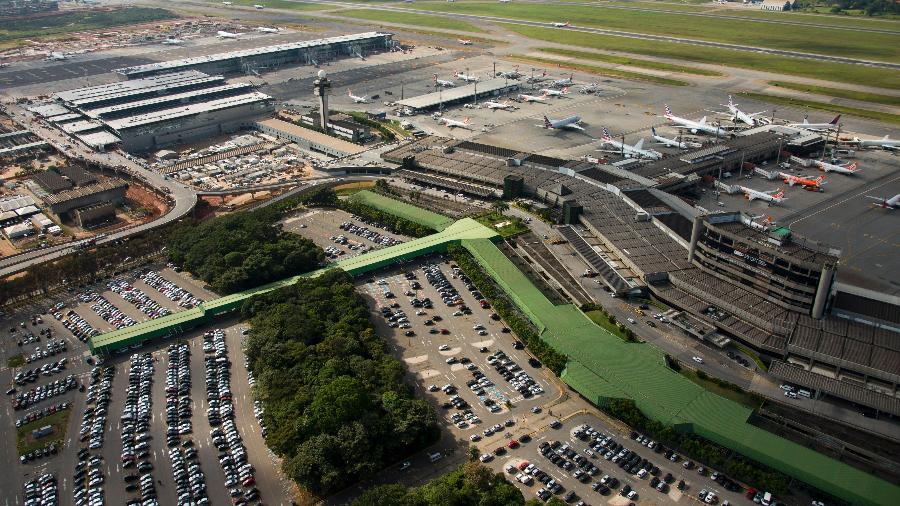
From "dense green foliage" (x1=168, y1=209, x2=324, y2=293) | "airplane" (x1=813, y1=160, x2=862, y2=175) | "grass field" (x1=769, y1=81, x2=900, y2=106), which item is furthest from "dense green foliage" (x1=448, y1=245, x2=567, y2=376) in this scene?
"grass field" (x1=769, y1=81, x2=900, y2=106)

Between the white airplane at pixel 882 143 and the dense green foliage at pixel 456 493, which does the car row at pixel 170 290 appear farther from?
the white airplane at pixel 882 143

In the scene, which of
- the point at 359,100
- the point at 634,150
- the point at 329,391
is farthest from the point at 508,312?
the point at 359,100

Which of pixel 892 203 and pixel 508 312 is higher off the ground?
pixel 892 203

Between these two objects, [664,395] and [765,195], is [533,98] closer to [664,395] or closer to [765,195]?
[765,195]

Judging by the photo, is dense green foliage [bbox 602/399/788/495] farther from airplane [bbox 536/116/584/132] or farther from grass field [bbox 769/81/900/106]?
grass field [bbox 769/81/900/106]

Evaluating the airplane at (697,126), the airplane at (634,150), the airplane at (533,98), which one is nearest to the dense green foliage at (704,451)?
the airplane at (634,150)
